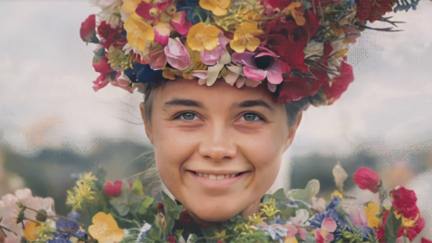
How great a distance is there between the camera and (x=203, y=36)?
1508 millimetres

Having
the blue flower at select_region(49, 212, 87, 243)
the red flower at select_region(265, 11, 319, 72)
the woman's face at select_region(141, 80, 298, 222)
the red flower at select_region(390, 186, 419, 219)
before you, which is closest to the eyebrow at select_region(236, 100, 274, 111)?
the woman's face at select_region(141, 80, 298, 222)

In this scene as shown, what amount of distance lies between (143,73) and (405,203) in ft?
1.90

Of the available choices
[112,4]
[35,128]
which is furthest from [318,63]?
[35,128]

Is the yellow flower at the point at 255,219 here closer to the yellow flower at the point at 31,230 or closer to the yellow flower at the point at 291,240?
the yellow flower at the point at 291,240

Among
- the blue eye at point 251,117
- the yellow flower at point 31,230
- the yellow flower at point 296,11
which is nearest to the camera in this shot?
the yellow flower at point 296,11

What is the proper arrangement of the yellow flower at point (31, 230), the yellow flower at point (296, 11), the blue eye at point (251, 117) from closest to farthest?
the yellow flower at point (296, 11)
the blue eye at point (251, 117)
the yellow flower at point (31, 230)

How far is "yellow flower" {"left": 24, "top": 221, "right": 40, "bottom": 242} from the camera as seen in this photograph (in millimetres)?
1692

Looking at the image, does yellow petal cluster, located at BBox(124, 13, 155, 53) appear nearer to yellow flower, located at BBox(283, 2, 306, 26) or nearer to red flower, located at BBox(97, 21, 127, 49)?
red flower, located at BBox(97, 21, 127, 49)

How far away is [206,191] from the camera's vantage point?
5.16 feet

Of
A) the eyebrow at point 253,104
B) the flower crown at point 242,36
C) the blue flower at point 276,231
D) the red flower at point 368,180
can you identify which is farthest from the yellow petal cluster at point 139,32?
the red flower at point 368,180

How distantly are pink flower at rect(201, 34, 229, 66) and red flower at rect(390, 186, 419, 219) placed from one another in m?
0.46

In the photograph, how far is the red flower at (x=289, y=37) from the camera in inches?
59.4

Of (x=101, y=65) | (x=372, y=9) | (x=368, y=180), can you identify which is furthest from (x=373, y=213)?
(x=101, y=65)

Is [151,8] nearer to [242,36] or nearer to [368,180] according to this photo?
[242,36]
